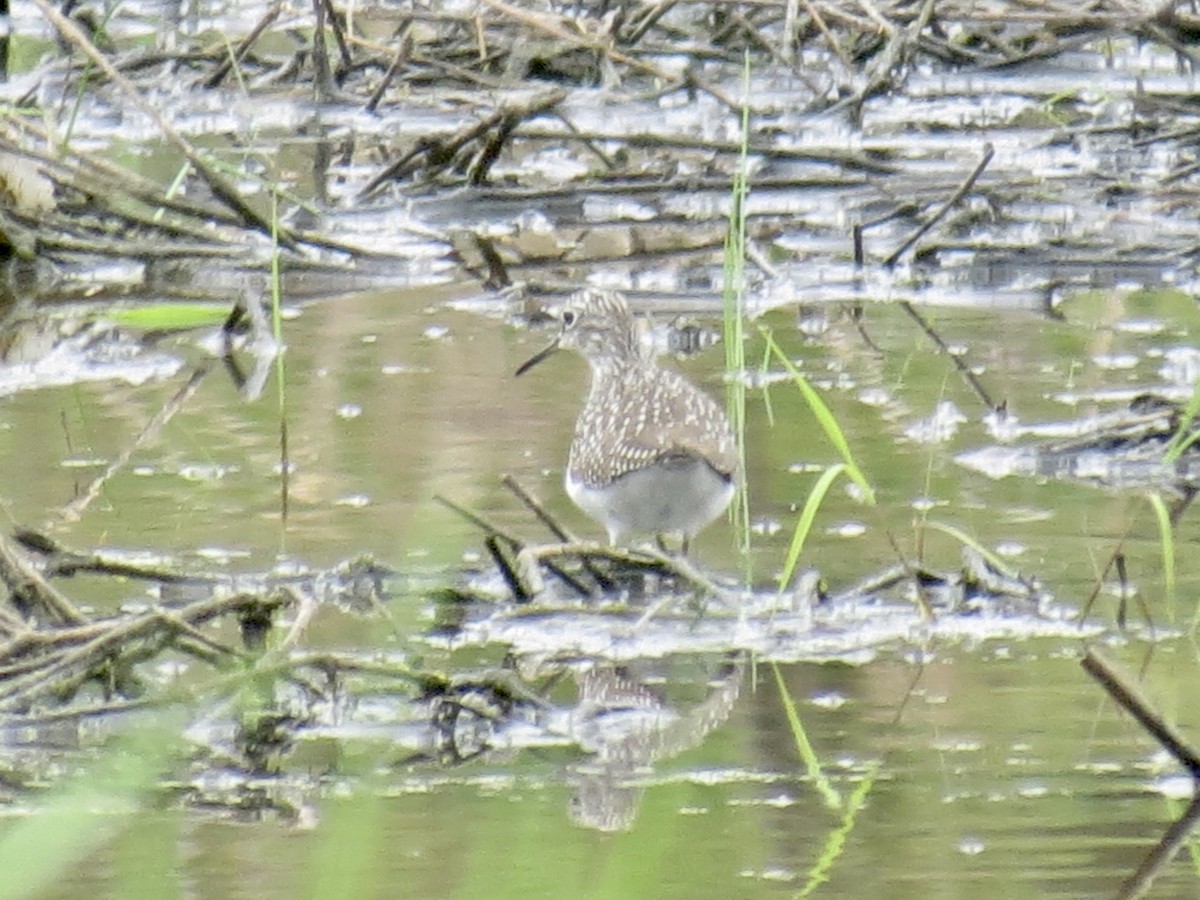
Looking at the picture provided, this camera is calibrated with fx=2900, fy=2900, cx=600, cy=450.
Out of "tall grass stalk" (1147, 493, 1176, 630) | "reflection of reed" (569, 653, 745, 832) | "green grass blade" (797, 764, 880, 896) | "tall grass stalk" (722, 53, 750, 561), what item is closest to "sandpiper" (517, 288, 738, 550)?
"tall grass stalk" (722, 53, 750, 561)

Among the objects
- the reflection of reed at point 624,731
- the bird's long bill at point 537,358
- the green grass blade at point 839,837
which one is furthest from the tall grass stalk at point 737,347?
the green grass blade at point 839,837

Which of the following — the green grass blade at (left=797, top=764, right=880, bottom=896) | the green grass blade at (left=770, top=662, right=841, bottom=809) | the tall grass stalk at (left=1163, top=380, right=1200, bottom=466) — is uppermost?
the tall grass stalk at (left=1163, top=380, right=1200, bottom=466)

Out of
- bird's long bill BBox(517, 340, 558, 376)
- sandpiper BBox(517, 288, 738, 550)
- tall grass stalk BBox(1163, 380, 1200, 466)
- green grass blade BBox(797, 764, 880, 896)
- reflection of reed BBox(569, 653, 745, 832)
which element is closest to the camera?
green grass blade BBox(797, 764, 880, 896)

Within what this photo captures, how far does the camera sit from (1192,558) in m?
5.79

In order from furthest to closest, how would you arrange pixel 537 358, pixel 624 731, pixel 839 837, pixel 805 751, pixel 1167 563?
pixel 537 358 < pixel 1167 563 < pixel 624 731 < pixel 805 751 < pixel 839 837

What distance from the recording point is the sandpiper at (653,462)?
5.79 meters

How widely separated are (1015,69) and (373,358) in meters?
5.27

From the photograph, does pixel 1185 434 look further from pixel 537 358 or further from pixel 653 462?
pixel 537 358

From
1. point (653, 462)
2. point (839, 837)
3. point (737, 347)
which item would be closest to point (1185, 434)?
point (737, 347)

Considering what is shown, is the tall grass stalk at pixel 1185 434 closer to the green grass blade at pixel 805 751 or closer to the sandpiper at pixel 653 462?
the sandpiper at pixel 653 462

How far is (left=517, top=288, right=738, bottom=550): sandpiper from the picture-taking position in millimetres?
5793

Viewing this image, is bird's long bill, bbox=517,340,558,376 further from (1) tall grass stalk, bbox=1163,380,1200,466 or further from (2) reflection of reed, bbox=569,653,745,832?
(2) reflection of reed, bbox=569,653,745,832

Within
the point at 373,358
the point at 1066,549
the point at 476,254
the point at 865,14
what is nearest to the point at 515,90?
the point at 865,14

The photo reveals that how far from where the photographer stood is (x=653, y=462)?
5.80 meters
